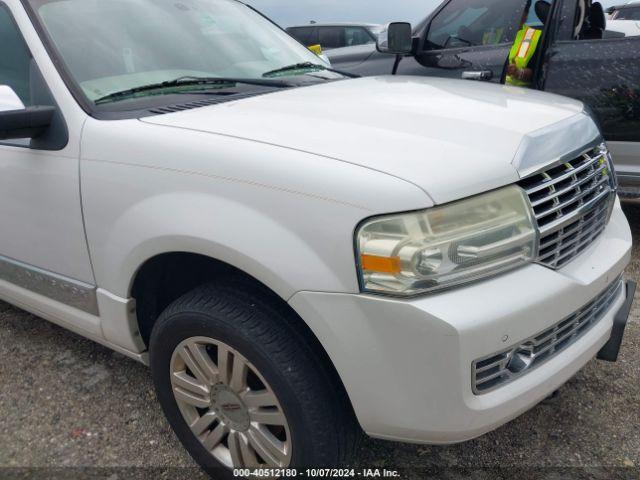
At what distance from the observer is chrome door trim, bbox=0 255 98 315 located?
2191 millimetres

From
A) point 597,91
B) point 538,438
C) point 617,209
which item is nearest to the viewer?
point 538,438

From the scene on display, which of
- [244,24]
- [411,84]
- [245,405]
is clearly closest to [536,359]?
[245,405]

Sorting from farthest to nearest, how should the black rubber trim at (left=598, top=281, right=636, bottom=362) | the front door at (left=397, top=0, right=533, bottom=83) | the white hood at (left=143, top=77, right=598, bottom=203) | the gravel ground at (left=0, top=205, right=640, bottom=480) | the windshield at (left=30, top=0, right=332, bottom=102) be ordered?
the front door at (left=397, top=0, right=533, bottom=83)
the windshield at (left=30, top=0, right=332, bottom=102)
the gravel ground at (left=0, top=205, right=640, bottom=480)
the black rubber trim at (left=598, top=281, right=636, bottom=362)
the white hood at (left=143, top=77, right=598, bottom=203)

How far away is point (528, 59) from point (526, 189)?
2603 mm

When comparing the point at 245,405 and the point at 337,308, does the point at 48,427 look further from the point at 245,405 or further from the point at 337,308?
the point at 337,308

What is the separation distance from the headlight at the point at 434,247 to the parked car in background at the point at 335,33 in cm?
1075

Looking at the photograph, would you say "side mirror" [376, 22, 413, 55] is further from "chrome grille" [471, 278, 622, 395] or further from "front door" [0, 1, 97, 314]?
"chrome grille" [471, 278, 622, 395]

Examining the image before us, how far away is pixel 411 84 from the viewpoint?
2.54 metres

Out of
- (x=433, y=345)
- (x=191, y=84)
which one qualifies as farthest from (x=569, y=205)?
(x=191, y=84)

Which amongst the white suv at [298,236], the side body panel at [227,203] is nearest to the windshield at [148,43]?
the white suv at [298,236]

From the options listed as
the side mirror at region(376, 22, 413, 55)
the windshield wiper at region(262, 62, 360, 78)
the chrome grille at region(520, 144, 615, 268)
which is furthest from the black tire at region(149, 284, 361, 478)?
the side mirror at region(376, 22, 413, 55)

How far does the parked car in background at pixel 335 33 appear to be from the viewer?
462 inches

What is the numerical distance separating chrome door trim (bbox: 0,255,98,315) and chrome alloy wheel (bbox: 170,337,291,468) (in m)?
0.46

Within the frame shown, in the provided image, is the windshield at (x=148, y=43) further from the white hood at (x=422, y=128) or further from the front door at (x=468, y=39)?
the front door at (x=468, y=39)
